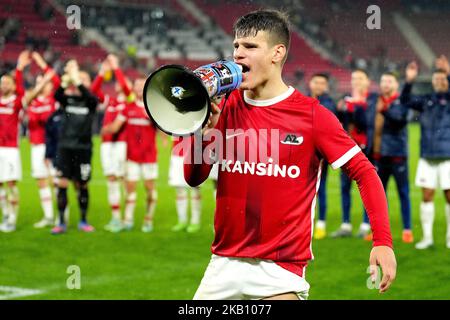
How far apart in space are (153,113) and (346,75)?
33544mm

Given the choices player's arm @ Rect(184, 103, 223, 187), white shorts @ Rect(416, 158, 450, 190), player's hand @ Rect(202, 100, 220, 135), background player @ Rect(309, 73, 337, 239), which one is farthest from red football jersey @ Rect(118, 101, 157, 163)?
player's hand @ Rect(202, 100, 220, 135)

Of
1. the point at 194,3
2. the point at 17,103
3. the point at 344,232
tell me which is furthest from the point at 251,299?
the point at 194,3

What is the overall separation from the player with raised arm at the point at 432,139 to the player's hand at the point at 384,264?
19.6ft

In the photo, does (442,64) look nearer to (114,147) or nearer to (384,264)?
(114,147)

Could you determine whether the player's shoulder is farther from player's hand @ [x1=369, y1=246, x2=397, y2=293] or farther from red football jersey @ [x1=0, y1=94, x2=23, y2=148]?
red football jersey @ [x1=0, y1=94, x2=23, y2=148]

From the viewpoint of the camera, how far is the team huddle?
9898 mm

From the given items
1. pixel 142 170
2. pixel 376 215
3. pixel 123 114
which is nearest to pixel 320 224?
pixel 142 170

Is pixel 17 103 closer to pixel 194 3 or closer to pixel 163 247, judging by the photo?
pixel 163 247

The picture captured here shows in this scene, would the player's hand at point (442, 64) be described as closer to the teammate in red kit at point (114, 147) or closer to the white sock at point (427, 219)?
the white sock at point (427, 219)

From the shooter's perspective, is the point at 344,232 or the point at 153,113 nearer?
the point at 153,113

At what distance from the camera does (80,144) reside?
32.5 feet

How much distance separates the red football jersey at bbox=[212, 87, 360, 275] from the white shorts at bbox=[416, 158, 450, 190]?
5.83 meters

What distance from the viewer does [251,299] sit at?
11.9 ft

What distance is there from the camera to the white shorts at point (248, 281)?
11.8ft
